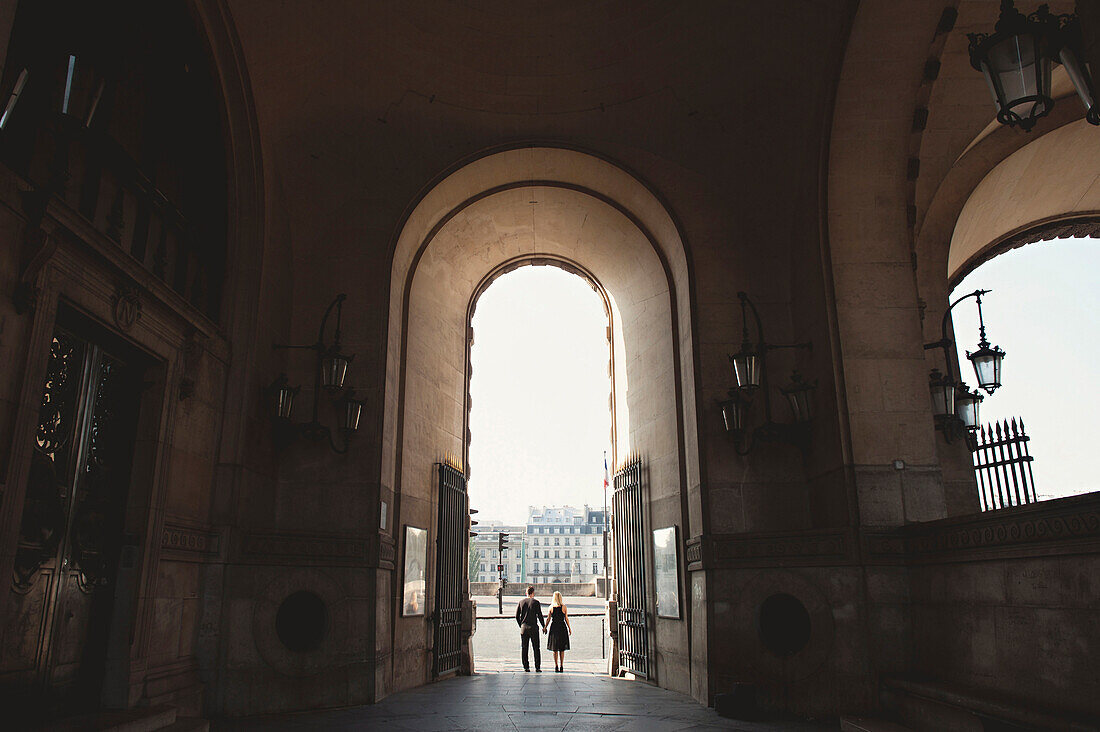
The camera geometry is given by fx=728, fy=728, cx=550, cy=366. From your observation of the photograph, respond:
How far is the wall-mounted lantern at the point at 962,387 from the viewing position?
28.4 ft

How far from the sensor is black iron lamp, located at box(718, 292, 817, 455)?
27.7 ft

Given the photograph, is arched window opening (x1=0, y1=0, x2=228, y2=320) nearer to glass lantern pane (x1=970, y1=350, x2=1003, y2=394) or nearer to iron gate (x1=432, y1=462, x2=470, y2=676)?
iron gate (x1=432, y1=462, x2=470, y2=676)

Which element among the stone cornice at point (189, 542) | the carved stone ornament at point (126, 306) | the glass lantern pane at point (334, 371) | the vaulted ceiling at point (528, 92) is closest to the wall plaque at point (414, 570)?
the glass lantern pane at point (334, 371)

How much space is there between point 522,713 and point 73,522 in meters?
4.51

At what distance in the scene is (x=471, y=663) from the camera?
450 inches

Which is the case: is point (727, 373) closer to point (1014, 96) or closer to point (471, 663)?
point (1014, 96)

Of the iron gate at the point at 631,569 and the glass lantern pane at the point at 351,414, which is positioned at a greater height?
the glass lantern pane at the point at 351,414

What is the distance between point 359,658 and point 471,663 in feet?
12.1

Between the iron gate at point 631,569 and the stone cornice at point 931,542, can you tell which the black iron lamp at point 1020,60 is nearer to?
the stone cornice at point 931,542

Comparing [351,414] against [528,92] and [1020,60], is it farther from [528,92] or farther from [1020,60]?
[1020,60]

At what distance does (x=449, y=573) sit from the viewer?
11.2m

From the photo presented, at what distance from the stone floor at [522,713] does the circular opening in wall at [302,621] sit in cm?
76

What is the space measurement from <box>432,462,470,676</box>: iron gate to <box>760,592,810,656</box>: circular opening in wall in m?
4.83

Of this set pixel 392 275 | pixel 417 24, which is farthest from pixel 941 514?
pixel 417 24
